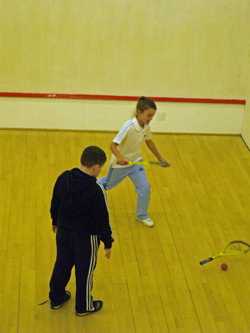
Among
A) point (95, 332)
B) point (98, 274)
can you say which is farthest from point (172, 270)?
point (95, 332)

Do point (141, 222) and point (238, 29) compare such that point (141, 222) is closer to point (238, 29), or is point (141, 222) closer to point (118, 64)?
point (118, 64)

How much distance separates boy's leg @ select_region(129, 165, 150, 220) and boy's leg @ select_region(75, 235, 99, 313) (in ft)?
4.25

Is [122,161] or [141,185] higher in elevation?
[122,161]

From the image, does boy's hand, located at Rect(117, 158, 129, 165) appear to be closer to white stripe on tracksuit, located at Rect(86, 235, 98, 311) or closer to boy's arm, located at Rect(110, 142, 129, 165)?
boy's arm, located at Rect(110, 142, 129, 165)

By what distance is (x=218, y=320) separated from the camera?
4.89 m

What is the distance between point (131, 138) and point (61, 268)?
135 centimetres

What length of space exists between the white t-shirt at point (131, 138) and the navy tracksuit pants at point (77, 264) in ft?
4.03

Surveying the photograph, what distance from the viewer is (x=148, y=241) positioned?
5727 millimetres

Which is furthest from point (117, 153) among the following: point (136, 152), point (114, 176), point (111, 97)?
point (111, 97)

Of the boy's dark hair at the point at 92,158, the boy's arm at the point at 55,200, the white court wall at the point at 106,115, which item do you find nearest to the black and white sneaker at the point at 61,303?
the boy's arm at the point at 55,200

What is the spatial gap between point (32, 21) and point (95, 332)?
3.60 meters

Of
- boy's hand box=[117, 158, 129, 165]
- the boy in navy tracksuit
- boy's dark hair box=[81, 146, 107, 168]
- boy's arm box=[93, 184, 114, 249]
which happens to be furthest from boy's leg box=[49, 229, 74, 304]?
boy's hand box=[117, 158, 129, 165]

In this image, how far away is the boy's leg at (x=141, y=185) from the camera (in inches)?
228

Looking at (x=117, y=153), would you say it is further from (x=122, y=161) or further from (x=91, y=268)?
(x=91, y=268)
